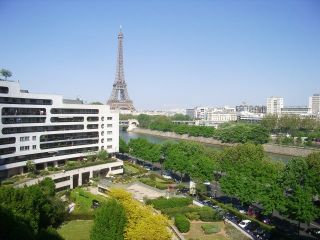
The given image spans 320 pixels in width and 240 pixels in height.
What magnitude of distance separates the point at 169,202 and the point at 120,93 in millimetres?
105734

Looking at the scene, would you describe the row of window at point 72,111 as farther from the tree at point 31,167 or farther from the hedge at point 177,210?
the hedge at point 177,210

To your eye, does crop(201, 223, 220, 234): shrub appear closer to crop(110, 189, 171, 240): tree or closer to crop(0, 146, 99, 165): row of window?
crop(110, 189, 171, 240): tree

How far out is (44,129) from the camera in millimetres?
36312

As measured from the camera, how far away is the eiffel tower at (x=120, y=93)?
115812 mm

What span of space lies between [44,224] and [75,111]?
1963 cm

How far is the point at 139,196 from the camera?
30.8 m

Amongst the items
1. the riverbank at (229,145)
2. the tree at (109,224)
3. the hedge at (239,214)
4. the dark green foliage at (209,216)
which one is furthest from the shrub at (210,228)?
the riverbank at (229,145)

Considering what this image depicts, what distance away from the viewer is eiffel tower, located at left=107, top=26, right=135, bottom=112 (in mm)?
115812

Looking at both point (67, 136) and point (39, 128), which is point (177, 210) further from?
point (67, 136)

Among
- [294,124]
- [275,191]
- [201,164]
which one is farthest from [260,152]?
[294,124]

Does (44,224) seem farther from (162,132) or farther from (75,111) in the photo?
(162,132)

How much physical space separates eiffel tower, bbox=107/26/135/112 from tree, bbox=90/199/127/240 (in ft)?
327

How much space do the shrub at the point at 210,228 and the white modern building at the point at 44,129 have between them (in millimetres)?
18939

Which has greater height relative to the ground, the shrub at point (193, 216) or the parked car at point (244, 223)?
the shrub at point (193, 216)
